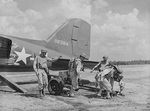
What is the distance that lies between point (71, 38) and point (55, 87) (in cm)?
635

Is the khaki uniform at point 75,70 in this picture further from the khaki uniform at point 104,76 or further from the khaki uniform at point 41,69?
the khaki uniform at point 41,69

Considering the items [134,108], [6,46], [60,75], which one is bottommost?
[134,108]

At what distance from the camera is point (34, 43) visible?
13688mm

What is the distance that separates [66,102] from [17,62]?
5317mm

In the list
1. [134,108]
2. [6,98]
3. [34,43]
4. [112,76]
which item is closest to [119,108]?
[134,108]

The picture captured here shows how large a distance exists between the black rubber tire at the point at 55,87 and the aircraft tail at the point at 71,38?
209 inches

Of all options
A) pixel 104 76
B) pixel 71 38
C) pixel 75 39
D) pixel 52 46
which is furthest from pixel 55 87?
pixel 75 39

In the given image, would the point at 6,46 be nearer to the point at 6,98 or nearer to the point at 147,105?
the point at 6,98

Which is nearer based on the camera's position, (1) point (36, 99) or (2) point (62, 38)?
(1) point (36, 99)

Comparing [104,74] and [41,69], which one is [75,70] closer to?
[104,74]

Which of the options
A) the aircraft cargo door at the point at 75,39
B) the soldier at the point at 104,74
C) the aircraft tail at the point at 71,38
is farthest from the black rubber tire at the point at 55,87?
the aircraft cargo door at the point at 75,39

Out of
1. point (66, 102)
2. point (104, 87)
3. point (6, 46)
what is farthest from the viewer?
point (6, 46)

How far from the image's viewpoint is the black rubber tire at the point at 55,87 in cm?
915

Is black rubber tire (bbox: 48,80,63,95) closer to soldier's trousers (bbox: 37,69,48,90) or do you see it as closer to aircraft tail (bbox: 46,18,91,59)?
soldier's trousers (bbox: 37,69,48,90)
